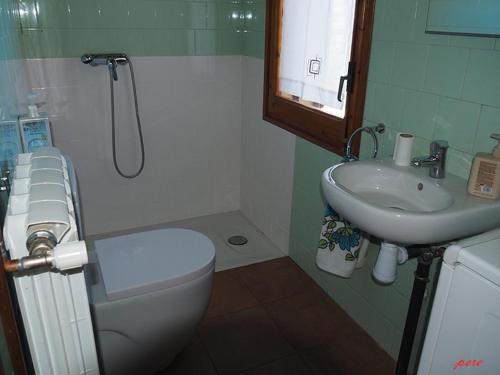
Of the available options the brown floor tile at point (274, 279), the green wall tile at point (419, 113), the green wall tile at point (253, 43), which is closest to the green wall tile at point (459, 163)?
the green wall tile at point (419, 113)

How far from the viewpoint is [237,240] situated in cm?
266

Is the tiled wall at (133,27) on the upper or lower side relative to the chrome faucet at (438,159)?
upper

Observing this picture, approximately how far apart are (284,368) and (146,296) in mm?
679

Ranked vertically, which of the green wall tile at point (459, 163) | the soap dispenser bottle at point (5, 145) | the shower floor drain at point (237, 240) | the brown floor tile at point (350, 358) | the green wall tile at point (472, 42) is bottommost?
the brown floor tile at point (350, 358)

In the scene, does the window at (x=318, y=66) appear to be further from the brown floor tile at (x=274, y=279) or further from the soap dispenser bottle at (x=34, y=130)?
the soap dispenser bottle at (x=34, y=130)

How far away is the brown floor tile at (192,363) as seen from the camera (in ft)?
5.49

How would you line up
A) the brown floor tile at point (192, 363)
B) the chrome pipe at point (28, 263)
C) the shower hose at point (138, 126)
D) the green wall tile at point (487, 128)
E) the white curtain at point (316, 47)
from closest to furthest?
1. the chrome pipe at point (28, 263)
2. the green wall tile at point (487, 128)
3. the brown floor tile at point (192, 363)
4. the white curtain at point (316, 47)
5. the shower hose at point (138, 126)

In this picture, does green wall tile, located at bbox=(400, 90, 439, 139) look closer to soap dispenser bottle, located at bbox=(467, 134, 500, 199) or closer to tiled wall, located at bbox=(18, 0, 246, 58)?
soap dispenser bottle, located at bbox=(467, 134, 500, 199)

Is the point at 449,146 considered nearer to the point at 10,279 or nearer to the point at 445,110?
the point at 445,110

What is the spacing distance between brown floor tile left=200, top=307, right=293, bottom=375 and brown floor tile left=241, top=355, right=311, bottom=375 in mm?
25

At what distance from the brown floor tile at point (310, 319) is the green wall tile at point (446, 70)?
1.11m

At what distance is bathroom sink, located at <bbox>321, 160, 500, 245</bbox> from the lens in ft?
3.65

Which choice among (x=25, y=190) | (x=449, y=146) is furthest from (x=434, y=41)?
(x=25, y=190)

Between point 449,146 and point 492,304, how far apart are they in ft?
2.19
